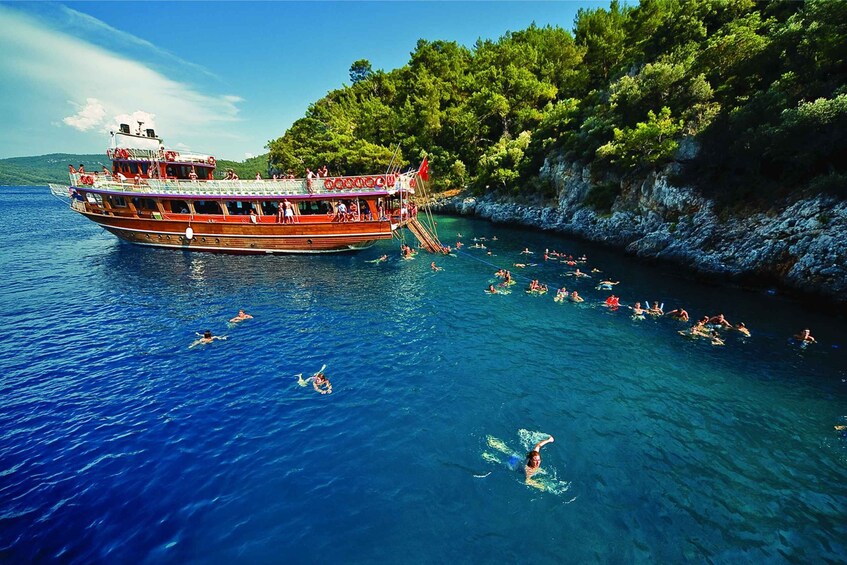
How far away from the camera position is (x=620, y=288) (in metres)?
25.8

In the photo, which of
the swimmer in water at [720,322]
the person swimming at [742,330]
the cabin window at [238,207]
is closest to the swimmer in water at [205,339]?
the cabin window at [238,207]

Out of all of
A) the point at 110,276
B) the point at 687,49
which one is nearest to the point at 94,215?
the point at 110,276

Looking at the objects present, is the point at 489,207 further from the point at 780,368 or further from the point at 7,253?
the point at 7,253

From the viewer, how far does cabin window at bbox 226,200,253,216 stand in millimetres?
34719

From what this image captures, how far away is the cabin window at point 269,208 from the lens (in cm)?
3450

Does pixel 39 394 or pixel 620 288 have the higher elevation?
pixel 620 288

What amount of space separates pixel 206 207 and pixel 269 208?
6.26 m

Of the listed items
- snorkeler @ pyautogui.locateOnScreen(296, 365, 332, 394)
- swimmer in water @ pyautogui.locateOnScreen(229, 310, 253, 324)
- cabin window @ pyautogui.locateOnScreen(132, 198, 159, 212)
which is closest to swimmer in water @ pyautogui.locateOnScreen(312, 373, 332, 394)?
snorkeler @ pyautogui.locateOnScreen(296, 365, 332, 394)

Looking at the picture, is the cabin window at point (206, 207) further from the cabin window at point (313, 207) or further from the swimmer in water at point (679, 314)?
the swimmer in water at point (679, 314)

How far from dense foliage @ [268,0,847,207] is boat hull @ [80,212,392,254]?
8158mm

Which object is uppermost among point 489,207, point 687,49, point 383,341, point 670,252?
point 687,49

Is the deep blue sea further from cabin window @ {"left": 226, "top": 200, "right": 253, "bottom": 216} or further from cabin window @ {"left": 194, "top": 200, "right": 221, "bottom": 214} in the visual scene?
cabin window @ {"left": 194, "top": 200, "right": 221, "bottom": 214}

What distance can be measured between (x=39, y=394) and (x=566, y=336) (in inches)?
917

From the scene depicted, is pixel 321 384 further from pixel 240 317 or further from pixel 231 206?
pixel 231 206
